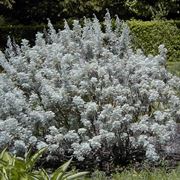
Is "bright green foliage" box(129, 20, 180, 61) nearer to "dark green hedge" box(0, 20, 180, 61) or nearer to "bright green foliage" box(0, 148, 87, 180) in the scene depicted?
"dark green hedge" box(0, 20, 180, 61)

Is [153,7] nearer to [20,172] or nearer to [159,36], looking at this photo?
[159,36]

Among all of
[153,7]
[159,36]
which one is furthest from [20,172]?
[153,7]

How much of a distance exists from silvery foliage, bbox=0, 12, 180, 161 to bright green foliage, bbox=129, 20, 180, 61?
12.4 m

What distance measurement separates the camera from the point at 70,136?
6031 mm

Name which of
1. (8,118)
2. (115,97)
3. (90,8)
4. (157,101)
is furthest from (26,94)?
(90,8)

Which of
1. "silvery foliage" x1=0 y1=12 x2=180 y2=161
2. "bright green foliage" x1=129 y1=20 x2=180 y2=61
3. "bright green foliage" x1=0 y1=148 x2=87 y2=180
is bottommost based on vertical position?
"bright green foliage" x1=129 y1=20 x2=180 y2=61

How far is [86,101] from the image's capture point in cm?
655

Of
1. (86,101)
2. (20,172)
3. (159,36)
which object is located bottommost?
(159,36)

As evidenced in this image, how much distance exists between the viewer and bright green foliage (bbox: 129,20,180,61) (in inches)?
752

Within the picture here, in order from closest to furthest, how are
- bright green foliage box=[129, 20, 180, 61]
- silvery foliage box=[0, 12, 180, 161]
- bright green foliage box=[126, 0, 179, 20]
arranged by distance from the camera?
silvery foliage box=[0, 12, 180, 161]
bright green foliage box=[129, 20, 180, 61]
bright green foliage box=[126, 0, 179, 20]

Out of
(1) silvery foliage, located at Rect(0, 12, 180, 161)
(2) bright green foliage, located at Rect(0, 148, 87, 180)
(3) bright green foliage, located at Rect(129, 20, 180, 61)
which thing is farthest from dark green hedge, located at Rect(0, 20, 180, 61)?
(2) bright green foliage, located at Rect(0, 148, 87, 180)

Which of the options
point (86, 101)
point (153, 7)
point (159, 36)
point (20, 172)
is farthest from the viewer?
point (153, 7)

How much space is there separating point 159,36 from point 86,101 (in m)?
13.0

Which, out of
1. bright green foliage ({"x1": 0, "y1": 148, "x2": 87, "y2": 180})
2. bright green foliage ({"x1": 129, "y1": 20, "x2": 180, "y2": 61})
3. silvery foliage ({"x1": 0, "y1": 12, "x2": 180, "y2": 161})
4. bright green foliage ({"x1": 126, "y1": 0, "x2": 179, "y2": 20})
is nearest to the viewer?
bright green foliage ({"x1": 0, "y1": 148, "x2": 87, "y2": 180})
